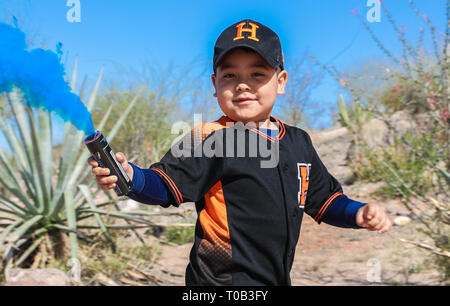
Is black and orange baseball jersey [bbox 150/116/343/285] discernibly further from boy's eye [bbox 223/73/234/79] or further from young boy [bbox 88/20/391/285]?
boy's eye [bbox 223/73/234/79]

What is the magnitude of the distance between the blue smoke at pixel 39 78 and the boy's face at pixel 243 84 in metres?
0.59

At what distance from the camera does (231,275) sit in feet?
5.10

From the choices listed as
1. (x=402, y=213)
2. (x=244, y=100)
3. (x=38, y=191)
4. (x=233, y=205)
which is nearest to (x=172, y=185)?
(x=233, y=205)

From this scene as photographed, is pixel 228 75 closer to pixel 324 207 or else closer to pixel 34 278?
pixel 324 207

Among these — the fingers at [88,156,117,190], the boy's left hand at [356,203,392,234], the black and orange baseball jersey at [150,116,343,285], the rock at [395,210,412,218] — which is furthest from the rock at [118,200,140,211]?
the fingers at [88,156,117,190]

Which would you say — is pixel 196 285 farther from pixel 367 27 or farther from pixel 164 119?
pixel 164 119

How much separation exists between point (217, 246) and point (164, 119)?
7099mm

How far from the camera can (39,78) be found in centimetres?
122

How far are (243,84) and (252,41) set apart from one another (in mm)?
164

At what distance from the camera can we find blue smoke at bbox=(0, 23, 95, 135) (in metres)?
1.21
